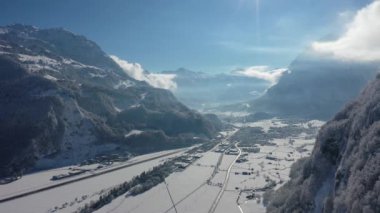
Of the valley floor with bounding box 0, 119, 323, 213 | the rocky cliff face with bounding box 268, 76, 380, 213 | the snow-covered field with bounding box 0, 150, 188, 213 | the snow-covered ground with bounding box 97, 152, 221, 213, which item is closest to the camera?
the rocky cliff face with bounding box 268, 76, 380, 213

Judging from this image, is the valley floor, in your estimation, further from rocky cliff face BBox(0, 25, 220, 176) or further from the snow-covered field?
rocky cliff face BBox(0, 25, 220, 176)

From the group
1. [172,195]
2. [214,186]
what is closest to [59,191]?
[172,195]

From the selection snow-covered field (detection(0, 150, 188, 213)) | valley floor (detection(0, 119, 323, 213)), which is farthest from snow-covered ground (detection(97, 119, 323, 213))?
snow-covered field (detection(0, 150, 188, 213))

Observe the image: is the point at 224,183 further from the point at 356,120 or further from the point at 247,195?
the point at 356,120

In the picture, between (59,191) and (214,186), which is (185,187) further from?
(59,191)

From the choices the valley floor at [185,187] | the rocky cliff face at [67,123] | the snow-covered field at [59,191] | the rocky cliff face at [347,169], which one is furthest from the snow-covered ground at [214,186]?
the rocky cliff face at [67,123]

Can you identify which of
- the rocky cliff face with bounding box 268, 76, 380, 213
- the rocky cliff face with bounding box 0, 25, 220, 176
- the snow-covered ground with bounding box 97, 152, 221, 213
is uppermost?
the rocky cliff face with bounding box 0, 25, 220, 176

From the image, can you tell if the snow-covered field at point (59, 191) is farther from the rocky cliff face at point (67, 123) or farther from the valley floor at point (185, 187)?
the rocky cliff face at point (67, 123)

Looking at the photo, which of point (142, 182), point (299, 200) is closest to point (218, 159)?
point (142, 182)
